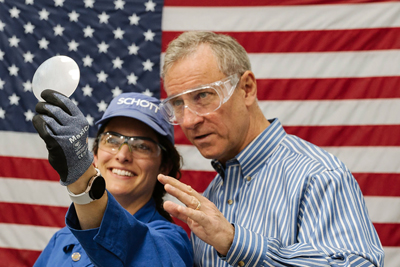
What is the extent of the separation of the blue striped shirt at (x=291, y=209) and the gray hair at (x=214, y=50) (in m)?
0.29

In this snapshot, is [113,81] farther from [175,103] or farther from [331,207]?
[331,207]

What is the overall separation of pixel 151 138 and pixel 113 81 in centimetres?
117

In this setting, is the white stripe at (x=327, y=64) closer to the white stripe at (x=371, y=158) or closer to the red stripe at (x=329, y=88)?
the red stripe at (x=329, y=88)

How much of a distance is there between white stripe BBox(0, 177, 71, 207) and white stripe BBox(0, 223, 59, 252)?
188 millimetres

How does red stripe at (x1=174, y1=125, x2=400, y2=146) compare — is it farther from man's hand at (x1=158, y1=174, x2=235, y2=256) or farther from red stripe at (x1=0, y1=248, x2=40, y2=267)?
red stripe at (x1=0, y1=248, x2=40, y2=267)

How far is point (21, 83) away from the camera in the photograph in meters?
2.75

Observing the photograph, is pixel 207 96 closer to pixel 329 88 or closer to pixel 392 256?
pixel 329 88

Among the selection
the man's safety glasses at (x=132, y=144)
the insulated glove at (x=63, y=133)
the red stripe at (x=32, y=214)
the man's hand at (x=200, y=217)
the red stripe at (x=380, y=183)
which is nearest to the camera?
the insulated glove at (x=63, y=133)

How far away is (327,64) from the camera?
2.50 metres

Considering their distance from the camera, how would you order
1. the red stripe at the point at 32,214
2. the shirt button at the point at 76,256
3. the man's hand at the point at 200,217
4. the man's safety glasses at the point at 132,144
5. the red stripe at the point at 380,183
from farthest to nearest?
the red stripe at the point at 32,214 → the red stripe at the point at 380,183 → the man's safety glasses at the point at 132,144 → the shirt button at the point at 76,256 → the man's hand at the point at 200,217

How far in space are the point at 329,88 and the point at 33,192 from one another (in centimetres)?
218

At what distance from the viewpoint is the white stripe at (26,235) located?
2764 mm

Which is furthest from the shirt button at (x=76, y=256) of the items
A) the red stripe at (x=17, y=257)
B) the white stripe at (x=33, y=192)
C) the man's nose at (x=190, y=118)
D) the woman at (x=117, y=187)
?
the red stripe at (x=17, y=257)

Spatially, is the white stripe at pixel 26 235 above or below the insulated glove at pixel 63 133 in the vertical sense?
below
